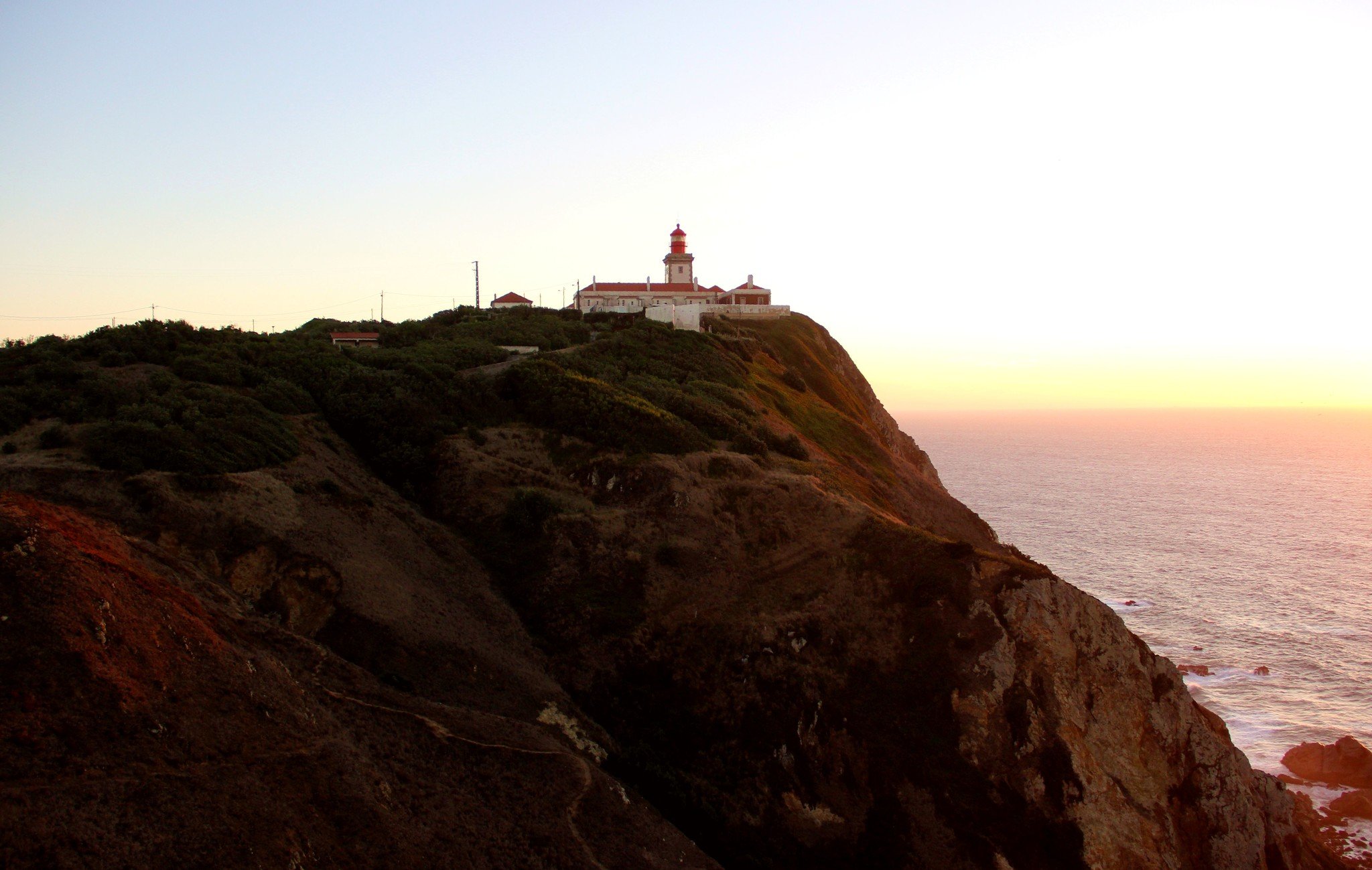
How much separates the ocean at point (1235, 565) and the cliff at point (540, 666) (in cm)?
1701

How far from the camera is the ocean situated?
44.8 metres

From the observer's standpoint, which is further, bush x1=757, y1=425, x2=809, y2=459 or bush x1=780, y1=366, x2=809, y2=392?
bush x1=780, y1=366, x2=809, y2=392

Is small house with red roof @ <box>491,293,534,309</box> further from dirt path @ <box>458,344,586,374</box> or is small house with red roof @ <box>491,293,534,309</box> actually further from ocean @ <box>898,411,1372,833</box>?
ocean @ <box>898,411,1372,833</box>

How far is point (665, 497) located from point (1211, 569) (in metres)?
55.8

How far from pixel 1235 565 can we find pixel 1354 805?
39826 millimetres

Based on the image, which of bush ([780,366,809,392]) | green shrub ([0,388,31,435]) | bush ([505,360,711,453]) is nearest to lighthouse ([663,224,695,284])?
bush ([780,366,809,392])

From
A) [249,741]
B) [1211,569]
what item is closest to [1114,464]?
[1211,569]

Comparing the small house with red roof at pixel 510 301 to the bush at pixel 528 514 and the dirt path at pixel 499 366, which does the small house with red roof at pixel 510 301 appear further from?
the bush at pixel 528 514

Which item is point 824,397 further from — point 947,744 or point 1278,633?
point 947,744

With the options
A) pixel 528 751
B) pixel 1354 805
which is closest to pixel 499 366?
pixel 528 751

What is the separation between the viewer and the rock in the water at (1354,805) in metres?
34.7

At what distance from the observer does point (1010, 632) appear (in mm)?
27297

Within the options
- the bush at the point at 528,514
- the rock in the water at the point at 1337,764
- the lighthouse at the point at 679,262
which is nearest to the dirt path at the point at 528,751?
the bush at the point at 528,514

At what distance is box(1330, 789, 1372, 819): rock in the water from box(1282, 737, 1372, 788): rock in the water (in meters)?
1.09
